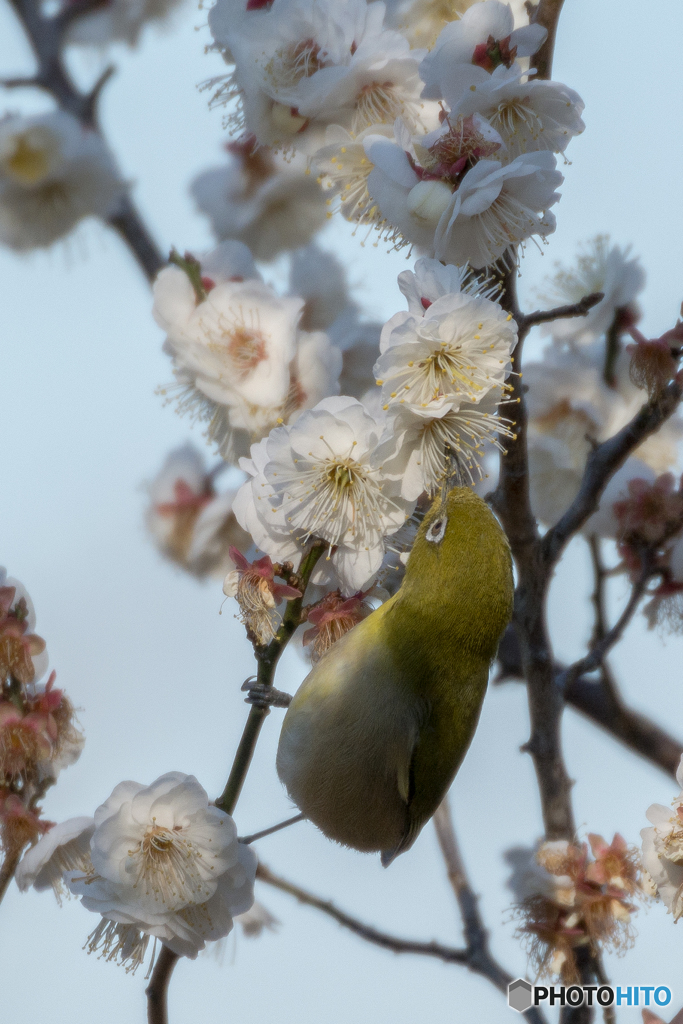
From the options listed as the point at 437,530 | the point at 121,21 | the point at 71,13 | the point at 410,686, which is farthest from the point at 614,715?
the point at 121,21

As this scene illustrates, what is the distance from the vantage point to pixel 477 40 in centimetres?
146

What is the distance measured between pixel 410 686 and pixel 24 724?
29.5 inches

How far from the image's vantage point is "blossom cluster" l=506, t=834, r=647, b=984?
86.7 inches

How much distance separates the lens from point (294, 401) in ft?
6.04

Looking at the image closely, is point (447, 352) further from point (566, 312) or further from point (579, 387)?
point (579, 387)

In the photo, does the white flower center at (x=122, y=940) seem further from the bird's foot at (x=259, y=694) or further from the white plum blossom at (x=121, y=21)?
the white plum blossom at (x=121, y=21)

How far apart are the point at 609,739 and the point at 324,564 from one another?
1.60m

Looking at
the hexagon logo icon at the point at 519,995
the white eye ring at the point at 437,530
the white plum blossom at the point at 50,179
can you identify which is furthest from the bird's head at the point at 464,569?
the white plum blossom at the point at 50,179

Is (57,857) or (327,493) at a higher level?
(327,493)

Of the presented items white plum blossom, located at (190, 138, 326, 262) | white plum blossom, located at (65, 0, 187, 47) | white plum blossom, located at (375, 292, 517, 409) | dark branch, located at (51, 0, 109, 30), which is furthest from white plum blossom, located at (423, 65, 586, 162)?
white plum blossom, located at (65, 0, 187, 47)

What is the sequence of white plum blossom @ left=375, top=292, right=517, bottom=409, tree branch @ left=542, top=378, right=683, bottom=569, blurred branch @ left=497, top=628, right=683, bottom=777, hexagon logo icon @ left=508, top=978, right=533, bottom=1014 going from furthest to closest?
blurred branch @ left=497, top=628, right=683, bottom=777 < hexagon logo icon @ left=508, top=978, right=533, bottom=1014 < tree branch @ left=542, top=378, right=683, bottom=569 < white plum blossom @ left=375, top=292, right=517, bottom=409

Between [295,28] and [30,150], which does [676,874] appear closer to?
[295,28]

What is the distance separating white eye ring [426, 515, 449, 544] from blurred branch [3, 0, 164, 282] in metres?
1.48

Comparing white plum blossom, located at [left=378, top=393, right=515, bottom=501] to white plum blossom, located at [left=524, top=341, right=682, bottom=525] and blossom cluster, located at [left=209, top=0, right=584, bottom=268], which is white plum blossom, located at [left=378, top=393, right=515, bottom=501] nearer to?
blossom cluster, located at [left=209, top=0, right=584, bottom=268]
